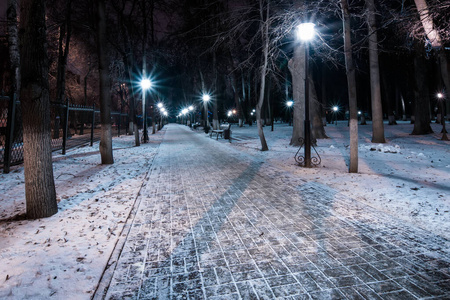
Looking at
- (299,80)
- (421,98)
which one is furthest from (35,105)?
(421,98)

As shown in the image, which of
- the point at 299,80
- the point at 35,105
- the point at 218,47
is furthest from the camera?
the point at 218,47

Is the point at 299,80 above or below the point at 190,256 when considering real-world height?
above

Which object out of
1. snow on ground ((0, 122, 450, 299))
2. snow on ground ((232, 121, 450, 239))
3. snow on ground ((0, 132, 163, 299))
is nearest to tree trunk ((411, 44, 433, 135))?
snow on ground ((232, 121, 450, 239))

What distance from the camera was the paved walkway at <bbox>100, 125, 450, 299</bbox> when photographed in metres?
2.68

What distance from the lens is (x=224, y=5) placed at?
65.1ft

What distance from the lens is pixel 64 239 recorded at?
12.8 feet

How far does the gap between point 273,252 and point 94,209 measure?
140 inches

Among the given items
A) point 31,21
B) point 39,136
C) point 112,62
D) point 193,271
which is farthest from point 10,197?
point 112,62

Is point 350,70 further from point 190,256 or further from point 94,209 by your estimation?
point 94,209

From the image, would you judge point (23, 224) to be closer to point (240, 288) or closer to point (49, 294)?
point (49, 294)

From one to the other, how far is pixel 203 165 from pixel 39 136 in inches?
244

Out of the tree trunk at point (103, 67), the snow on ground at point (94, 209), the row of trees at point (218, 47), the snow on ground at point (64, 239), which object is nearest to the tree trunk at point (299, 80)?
the row of trees at point (218, 47)

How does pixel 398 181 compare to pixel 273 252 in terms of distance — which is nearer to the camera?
pixel 273 252

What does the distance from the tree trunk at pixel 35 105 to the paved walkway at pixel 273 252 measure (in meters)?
1.69
